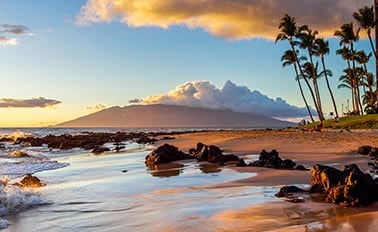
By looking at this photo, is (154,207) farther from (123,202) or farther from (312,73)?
(312,73)

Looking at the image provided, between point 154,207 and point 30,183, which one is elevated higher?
point 30,183

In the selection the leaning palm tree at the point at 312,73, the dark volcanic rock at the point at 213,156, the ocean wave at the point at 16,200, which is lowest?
the ocean wave at the point at 16,200

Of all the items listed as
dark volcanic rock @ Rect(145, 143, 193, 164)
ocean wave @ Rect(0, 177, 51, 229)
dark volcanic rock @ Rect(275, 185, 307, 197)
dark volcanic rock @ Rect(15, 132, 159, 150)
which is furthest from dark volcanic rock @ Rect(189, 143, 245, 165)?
dark volcanic rock @ Rect(15, 132, 159, 150)

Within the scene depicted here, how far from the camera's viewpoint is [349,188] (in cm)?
831

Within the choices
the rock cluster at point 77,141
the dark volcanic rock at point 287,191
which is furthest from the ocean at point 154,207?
the rock cluster at point 77,141

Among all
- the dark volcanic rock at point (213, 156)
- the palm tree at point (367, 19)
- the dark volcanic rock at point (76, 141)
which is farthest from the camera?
the palm tree at point (367, 19)

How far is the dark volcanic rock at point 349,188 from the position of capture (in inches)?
→ 323

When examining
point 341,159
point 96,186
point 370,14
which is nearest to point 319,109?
point 370,14

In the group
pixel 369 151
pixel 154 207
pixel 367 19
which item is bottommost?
pixel 154 207

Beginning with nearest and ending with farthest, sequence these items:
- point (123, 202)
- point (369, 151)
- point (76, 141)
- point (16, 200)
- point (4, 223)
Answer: point (4, 223) → point (123, 202) → point (16, 200) → point (369, 151) → point (76, 141)

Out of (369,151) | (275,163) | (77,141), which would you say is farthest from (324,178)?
(77,141)

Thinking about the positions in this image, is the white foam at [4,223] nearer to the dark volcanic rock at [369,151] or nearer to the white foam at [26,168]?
the white foam at [26,168]

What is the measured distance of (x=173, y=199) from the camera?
9812 mm

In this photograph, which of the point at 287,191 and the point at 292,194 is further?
the point at 287,191
